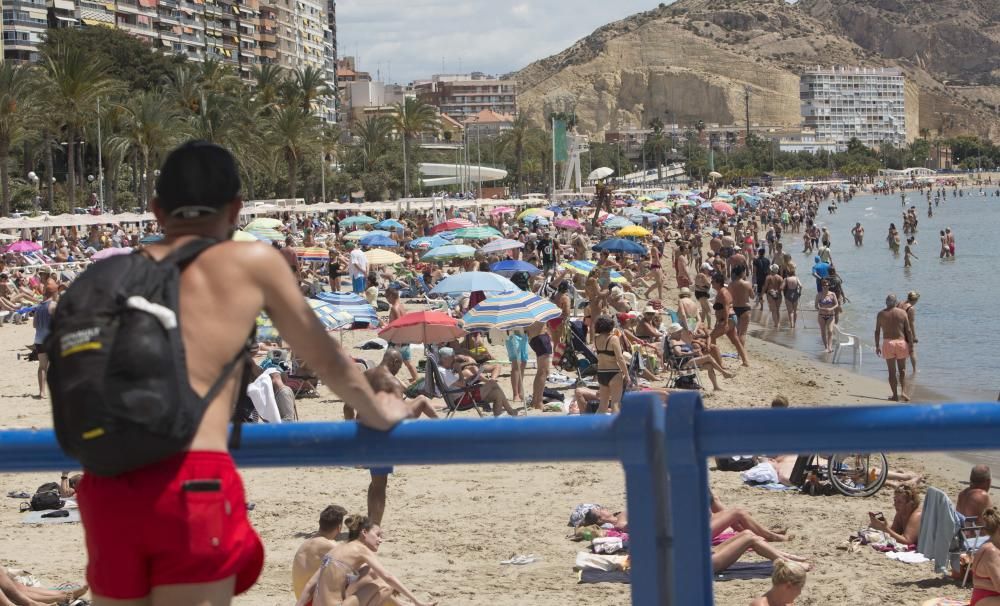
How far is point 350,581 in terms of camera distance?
5.24 meters

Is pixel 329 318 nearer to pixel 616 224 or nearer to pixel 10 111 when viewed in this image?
pixel 616 224

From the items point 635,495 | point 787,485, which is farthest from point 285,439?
point 787,485

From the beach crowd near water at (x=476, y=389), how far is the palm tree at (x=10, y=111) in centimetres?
1206

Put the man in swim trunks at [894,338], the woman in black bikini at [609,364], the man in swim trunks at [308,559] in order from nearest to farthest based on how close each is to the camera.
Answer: the man in swim trunks at [308,559]
the woman in black bikini at [609,364]
the man in swim trunks at [894,338]

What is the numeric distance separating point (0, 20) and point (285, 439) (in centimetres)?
7885

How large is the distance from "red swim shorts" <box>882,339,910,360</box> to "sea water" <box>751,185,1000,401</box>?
2.04 m

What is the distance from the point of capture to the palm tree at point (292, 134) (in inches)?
2068

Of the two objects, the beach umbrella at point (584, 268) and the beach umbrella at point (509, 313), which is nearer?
the beach umbrella at point (509, 313)

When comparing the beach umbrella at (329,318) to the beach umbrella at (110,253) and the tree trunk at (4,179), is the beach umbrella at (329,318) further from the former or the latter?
the tree trunk at (4,179)

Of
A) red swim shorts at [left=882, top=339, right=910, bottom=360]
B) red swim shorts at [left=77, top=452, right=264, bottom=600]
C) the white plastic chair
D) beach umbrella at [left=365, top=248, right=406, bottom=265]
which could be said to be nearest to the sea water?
the white plastic chair

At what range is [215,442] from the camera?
66.5 inches

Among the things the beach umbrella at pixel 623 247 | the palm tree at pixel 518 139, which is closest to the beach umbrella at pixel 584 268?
the beach umbrella at pixel 623 247

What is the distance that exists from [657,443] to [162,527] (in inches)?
27.8

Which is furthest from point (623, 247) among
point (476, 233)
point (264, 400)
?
point (264, 400)
